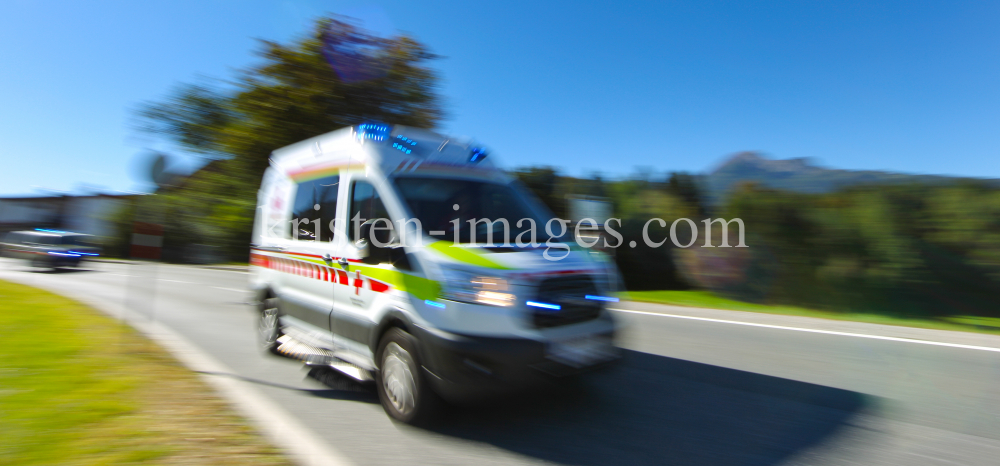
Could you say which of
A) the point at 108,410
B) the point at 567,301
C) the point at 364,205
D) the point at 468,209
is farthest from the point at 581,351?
the point at 108,410

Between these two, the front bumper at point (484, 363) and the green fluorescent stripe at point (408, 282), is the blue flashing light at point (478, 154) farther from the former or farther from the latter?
the front bumper at point (484, 363)

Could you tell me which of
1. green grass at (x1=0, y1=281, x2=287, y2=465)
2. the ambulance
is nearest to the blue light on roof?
the ambulance

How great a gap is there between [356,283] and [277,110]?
9625 mm

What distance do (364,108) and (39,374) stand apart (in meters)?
10.0

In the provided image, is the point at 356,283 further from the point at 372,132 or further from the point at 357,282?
the point at 372,132

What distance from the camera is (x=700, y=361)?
20.5 ft

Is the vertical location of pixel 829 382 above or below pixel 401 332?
below

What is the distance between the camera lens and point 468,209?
15.5 ft

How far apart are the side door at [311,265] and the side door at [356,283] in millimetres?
206

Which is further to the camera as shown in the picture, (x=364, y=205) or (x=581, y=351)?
(x=364, y=205)

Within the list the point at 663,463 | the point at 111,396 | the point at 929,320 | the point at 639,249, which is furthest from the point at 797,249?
the point at 111,396

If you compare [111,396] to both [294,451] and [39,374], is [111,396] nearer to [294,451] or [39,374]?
[39,374]

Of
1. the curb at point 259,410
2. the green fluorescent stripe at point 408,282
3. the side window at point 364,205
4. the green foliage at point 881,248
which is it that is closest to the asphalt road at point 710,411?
the curb at point 259,410

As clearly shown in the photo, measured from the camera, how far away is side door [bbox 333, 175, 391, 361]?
4.48 meters
